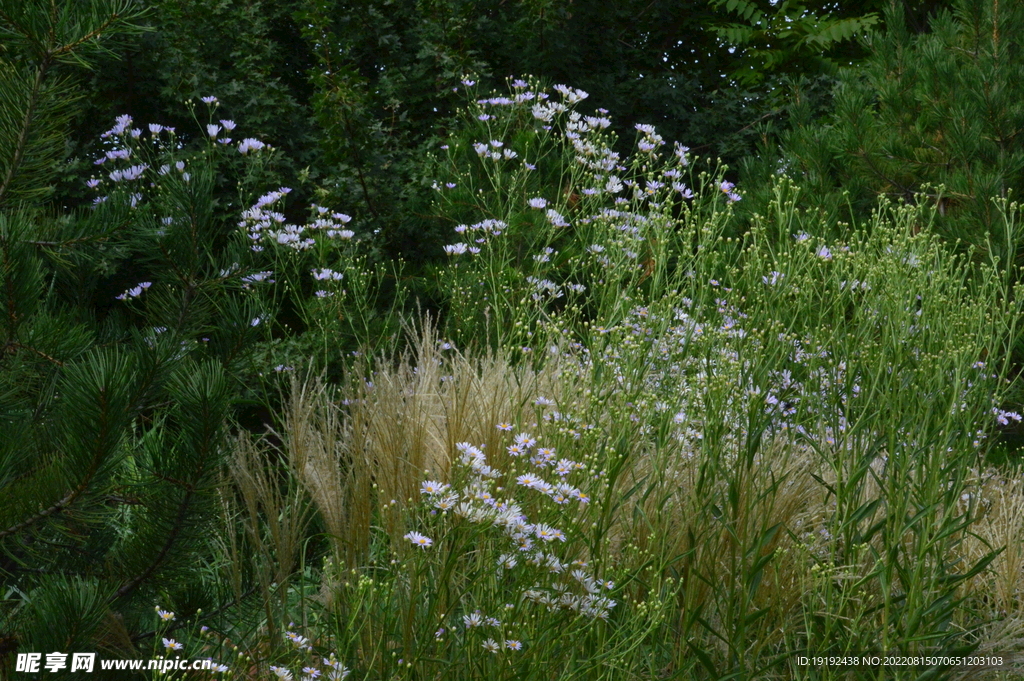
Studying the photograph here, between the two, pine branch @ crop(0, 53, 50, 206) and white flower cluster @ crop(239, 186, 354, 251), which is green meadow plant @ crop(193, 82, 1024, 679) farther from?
pine branch @ crop(0, 53, 50, 206)

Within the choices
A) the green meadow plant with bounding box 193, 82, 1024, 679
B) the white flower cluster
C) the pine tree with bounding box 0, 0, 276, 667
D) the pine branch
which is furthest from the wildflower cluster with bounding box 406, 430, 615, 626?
the white flower cluster

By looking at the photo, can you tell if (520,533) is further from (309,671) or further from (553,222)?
(553,222)

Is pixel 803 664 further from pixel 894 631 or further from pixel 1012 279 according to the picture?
pixel 1012 279

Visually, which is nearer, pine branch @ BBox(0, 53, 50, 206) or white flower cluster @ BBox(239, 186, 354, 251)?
pine branch @ BBox(0, 53, 50, 206)

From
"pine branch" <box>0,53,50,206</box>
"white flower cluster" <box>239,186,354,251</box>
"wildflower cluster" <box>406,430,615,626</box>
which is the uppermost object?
"white flower cluster" <box>239,186,354,251</box>

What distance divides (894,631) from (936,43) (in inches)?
153

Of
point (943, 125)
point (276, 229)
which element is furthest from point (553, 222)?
point (943, 125)

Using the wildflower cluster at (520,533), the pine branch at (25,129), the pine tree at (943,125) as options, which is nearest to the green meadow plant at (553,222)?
the wildflower cluster at (520,533)

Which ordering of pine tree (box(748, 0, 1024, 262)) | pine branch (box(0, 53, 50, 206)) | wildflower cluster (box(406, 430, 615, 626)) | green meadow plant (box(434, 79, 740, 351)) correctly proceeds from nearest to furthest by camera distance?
1. wildflower cluster (box(406, 430, 615, 626))
2. pine branch (box(0, 53, 50, 206))
3. green meadow plant (box(434, 79, 740, 351))
4. pine tree (box(748, 0, 1024, 262))

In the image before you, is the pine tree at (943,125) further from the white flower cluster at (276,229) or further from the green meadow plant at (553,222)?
the white flower cluster at (276,229)

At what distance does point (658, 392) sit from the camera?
2979 millimetres

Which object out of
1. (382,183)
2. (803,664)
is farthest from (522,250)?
(803,664)

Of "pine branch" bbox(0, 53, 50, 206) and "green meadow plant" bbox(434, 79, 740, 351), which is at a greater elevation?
"green meadow plant" bbox(434, 79, 740, 351)

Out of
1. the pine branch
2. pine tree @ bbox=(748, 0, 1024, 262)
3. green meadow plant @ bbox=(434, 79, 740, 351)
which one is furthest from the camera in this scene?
pine tree @ bbox=(748, 0, 1024, 262)
